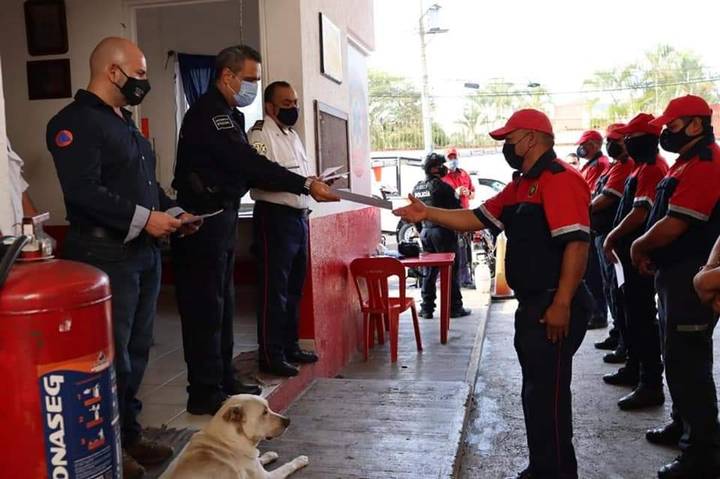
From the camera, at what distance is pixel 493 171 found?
57.9ft

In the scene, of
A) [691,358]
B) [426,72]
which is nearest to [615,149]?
[691,358]

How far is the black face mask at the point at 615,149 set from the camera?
5891 millimetres

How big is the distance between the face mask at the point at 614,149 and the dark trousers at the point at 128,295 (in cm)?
431

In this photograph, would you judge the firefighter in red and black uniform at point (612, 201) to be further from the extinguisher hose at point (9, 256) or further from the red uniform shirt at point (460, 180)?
the extinguisher hose at point (9, 256)

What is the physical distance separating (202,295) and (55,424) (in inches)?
72.8

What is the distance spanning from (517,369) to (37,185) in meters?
3.99

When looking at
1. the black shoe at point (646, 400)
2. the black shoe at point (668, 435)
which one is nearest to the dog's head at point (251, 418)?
the black shoe at point (668, 435)

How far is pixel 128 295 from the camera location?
8.82 ft

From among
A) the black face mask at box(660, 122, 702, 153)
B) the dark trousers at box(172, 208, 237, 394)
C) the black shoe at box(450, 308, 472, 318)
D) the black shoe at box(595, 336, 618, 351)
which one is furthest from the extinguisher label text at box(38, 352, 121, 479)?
the black shoe at box(450, 308, 472, 318)

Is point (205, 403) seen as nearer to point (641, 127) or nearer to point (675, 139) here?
point (675, 139)

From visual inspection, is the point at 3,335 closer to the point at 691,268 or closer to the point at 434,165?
the point at 691,268

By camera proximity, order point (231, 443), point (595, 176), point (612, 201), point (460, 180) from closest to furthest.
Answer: point (231, 443) → point (612, 201) → point (595, 176) → point (460, 180)

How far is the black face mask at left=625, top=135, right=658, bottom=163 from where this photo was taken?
4562 mm

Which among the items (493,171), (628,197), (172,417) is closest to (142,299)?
(172,417)
